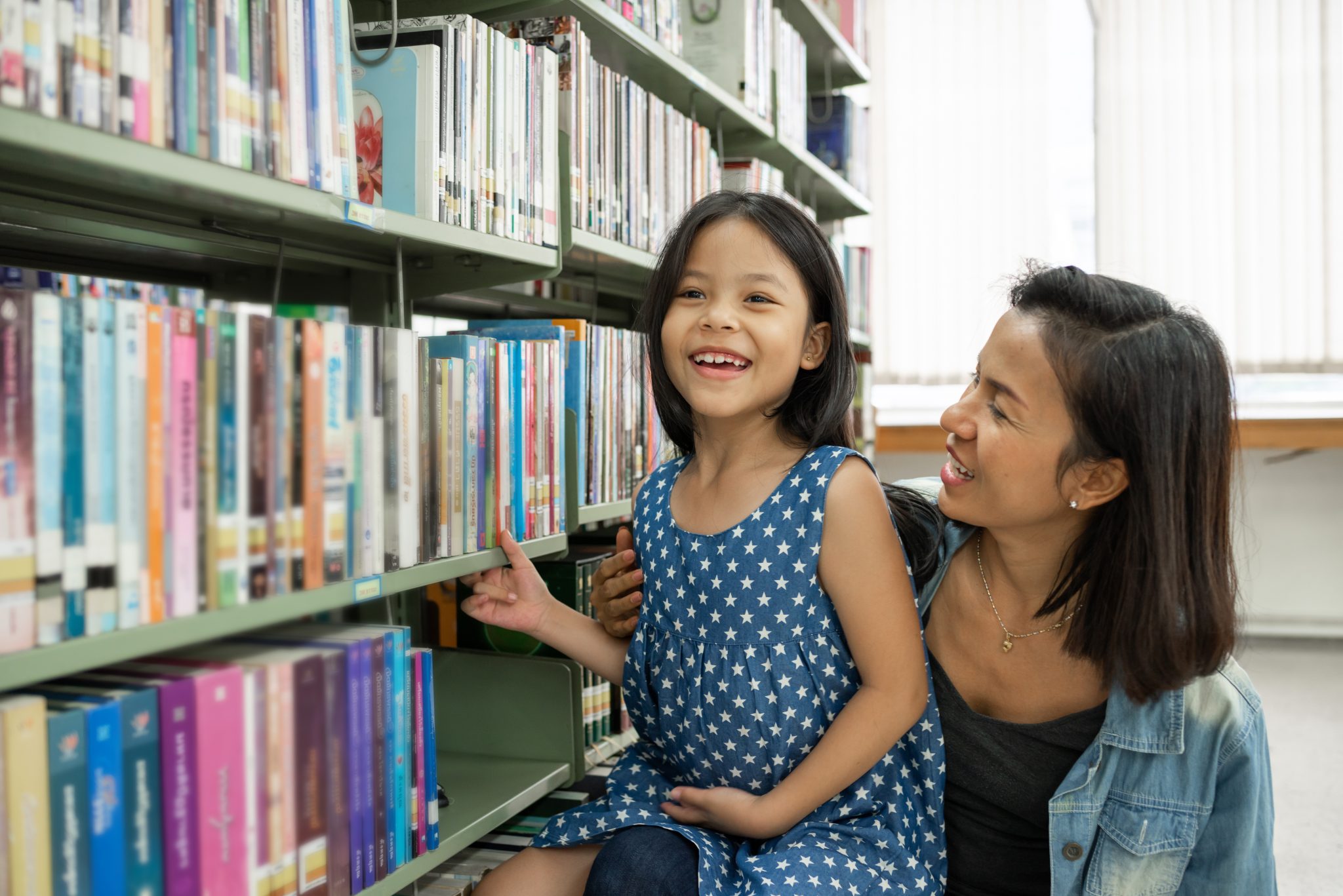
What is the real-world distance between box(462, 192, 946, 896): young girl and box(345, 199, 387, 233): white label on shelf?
14.6 inches

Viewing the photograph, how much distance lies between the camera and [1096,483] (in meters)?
1.11

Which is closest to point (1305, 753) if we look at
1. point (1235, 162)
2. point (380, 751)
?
point (1235, 162)

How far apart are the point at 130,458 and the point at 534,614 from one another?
624 mm

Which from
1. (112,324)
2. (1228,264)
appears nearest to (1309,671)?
(1228,264)

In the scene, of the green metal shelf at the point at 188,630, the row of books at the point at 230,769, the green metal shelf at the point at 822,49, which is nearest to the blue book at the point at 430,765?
the row of books at the point at 230,769

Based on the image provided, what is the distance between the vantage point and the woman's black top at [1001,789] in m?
1.17

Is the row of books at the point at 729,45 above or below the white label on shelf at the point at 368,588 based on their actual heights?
above

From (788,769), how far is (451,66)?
929 mm

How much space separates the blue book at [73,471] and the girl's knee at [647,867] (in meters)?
0.58

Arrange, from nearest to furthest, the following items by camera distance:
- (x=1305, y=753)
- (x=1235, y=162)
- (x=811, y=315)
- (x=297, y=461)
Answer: (x=297, y=461) < (x=811, y=315) < (x=1305, y=753) < (x=1235, y=162)

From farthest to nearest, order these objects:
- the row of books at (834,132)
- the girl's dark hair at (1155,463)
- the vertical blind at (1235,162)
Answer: the vertical blind at (1235,162)
the row of books at (834,132)
the girl's dark hair at (1155,463)

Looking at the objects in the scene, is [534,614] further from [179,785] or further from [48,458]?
[48,458]

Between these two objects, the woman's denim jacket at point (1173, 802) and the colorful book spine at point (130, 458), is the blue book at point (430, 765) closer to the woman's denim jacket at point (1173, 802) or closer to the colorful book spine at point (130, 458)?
the colorful book spine at point (130, 458)

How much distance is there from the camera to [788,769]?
115 cm
